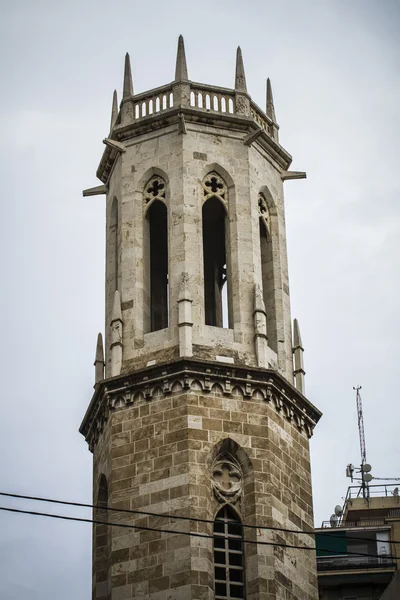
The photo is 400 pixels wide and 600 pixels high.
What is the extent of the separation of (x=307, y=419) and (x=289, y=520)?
3.46 metres

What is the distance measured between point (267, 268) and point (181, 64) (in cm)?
639

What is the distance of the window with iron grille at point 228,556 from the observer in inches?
1768

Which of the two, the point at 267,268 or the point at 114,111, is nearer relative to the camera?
the point at 267,268

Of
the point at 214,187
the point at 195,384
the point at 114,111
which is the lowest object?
the point at 195,384

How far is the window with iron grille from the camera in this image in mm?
44906

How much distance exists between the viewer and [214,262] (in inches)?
2131

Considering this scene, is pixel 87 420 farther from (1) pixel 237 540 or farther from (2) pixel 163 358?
(1) pixel 237 540

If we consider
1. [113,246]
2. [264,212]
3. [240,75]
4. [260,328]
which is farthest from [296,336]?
[240,75]

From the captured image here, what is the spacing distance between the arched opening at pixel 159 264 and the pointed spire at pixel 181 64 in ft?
12.5

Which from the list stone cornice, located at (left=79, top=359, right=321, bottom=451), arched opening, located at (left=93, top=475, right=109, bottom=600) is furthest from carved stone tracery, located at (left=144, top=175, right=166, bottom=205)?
arched opening, located at (left=93, top=475, right=109, bottom=600)

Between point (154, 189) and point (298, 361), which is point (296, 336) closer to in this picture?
point (298, 361)

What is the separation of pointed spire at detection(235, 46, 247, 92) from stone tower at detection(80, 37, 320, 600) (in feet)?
0.19

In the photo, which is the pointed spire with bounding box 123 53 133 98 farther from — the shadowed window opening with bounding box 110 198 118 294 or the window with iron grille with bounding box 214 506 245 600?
the window with iron grille with bounding box 214 506 245 600

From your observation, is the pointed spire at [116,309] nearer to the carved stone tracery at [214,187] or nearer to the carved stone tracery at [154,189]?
the carved stone tracery at [154,189]
